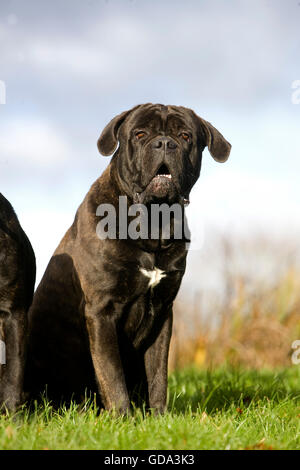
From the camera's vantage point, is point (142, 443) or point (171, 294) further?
point (171, 294)

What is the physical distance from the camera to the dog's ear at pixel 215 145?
4.28 metres

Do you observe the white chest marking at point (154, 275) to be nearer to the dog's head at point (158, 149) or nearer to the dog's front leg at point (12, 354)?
the dog's head at point (158, 149)

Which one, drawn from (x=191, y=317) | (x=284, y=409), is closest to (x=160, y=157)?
(x=284, y=409)

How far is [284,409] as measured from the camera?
14.7 ft

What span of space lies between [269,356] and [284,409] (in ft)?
11.5

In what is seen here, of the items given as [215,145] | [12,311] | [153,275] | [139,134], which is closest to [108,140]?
[139,134]

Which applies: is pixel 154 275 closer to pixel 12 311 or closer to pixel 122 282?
pixel 122 282

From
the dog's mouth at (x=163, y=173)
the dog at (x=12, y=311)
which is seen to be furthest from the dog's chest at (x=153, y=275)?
the dog at (x=12, y=311)

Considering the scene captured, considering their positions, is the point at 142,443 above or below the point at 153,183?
below

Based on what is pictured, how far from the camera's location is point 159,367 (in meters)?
4.15

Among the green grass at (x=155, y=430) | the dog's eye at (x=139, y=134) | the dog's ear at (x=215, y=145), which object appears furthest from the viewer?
the dog's ear at (x=215, y=145)

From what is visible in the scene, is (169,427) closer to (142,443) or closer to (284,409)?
(142,443)

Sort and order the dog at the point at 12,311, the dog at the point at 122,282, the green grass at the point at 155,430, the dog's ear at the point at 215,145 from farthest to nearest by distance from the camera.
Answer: the dog's ear at the point at 215,145
the dog at the point at 122,282
the dog at the point at 12,311
the green grass at the point at 155,430

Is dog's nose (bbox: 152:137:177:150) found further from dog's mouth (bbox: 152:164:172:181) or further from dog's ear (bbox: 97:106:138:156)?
dog's ear (bbox: 97:106:138:156)
